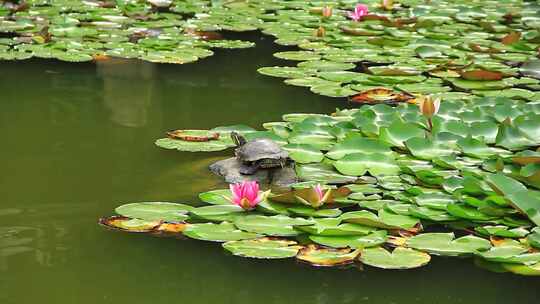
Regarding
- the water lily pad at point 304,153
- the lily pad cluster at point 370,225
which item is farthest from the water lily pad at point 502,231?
the water lily pad at point 304,153

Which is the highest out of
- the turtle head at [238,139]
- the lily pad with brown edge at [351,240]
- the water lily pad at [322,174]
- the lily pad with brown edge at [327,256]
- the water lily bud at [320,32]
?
the water lily bud at [320,32]

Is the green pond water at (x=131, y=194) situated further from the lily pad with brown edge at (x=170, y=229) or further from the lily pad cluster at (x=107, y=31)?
the lily pad cluster at (x=107, y=31)

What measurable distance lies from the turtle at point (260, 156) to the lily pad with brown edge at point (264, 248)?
460 millimetres

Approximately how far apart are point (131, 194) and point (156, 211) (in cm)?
24

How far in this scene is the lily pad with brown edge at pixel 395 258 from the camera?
2.26 m

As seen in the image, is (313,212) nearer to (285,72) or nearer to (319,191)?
(319,191)

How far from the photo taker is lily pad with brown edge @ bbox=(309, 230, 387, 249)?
7.82 feet

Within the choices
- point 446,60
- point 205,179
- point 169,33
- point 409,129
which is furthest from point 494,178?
point 169,33

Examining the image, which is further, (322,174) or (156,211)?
(322,174)

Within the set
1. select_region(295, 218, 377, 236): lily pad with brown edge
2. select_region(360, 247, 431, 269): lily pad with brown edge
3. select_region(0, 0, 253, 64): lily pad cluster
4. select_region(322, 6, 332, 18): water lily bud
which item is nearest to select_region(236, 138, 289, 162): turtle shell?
select_region(295, 218, 377, 236): lily pad with brown edge

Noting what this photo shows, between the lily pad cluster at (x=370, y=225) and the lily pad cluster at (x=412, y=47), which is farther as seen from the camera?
the lily pad cluster at (x=412, y=47)

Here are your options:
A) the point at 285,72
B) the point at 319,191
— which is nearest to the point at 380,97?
the point at 285,72

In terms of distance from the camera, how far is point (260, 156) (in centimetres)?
284

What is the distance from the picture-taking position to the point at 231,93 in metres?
4.14
